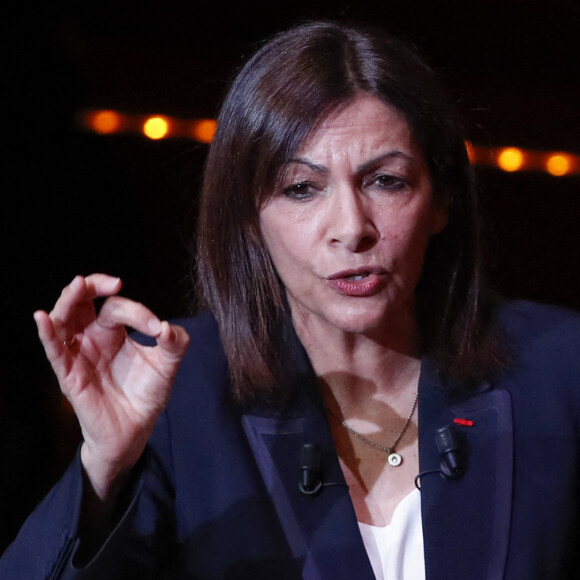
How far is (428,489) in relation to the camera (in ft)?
5.22

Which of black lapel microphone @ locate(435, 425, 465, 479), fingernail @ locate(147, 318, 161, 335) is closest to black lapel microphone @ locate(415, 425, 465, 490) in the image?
black lapel microphone @ locate(435, 425, 465, 479)

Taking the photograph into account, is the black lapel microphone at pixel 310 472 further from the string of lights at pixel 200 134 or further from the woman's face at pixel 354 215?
the string of lights at pixel 200 134

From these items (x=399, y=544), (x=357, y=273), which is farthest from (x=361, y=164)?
(x=399, y=544)

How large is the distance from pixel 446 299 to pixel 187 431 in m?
0.59

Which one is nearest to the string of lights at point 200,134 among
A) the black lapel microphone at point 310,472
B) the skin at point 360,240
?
the skin at point 360,240

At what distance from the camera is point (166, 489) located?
1621 millimetres

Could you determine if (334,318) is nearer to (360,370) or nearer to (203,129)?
(360,370)

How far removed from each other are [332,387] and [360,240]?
0.37m

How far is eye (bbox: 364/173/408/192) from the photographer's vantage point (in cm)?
158

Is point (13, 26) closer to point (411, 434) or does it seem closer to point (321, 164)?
point (321, 164)

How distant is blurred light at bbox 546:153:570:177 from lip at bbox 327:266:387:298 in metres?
1.46

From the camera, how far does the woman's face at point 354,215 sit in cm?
154

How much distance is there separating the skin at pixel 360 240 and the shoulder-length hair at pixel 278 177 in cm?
4

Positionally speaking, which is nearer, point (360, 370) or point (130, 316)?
point (130, 316)
